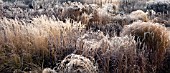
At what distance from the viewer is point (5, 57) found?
5.58 metres

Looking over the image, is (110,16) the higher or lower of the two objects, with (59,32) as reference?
lower

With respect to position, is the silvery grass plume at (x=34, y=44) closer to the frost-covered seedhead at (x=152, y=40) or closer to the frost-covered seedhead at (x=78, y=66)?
the frost-covered seedhead at (x=78, y=66)

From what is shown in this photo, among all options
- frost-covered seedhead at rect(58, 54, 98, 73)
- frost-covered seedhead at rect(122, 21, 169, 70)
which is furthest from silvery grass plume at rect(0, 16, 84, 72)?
frost-covered seedhead at rect(122, 21, 169, 70)

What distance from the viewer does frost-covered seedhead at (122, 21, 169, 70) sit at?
18.2 feet

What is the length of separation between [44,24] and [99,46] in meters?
1.23

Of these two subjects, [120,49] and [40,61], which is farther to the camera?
[40,61]

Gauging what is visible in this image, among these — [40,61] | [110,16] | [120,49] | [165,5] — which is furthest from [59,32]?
[165,5]

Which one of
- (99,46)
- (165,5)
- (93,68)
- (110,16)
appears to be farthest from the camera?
(165,5)

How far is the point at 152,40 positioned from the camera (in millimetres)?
6035

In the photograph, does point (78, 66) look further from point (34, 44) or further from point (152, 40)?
point (152, 40)

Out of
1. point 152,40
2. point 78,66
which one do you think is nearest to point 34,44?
point 78,66

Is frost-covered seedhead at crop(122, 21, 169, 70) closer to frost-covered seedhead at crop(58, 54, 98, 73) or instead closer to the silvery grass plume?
A: frost-covered seedhead at crop(58, 54, 98, 73)

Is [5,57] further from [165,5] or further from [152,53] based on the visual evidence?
[165,5]

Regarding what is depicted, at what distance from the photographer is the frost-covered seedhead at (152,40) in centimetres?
554
